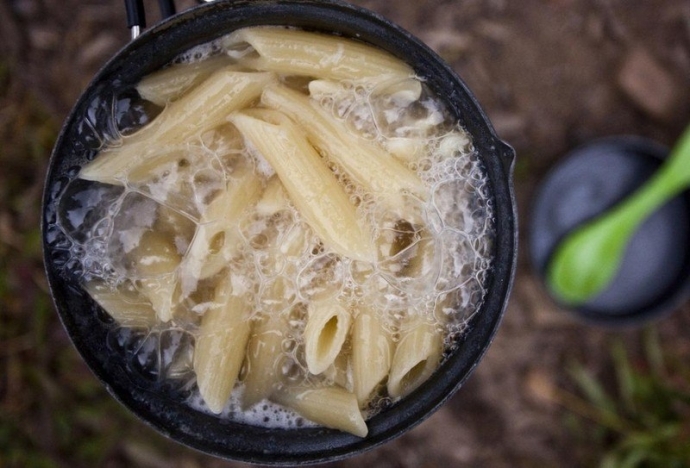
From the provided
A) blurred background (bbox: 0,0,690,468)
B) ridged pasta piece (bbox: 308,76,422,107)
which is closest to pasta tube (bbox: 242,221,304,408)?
ridged pasta piece (bbox: 308,76,422,107)

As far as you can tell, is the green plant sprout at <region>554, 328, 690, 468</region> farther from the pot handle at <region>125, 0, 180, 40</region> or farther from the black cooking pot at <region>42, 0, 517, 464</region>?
the pot handle at <region>125, 0, 180, 40</region>

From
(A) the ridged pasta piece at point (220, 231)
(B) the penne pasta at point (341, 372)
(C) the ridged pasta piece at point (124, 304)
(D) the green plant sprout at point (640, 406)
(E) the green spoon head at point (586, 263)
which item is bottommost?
(D) the green plant sprout at point (640, 406)

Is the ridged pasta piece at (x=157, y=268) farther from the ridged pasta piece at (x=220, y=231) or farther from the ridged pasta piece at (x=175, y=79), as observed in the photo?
the ridged pasta piece at (x=175, y=79)

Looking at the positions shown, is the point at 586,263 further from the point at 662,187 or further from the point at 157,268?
the point at 157,268

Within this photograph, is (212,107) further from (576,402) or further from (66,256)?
(576,402)

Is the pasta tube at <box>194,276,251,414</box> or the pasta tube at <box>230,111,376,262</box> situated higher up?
the pasta tube at <box>230,111,376,262</box>

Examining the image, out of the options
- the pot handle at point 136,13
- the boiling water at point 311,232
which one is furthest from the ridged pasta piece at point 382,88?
the pot handle at point 136,13

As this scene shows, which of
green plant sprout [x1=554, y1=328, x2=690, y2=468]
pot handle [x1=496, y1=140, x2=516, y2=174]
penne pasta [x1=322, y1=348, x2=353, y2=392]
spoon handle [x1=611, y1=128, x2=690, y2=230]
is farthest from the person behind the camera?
green plant sprout [x1=554, y1=328, x2=690, y2=468]
